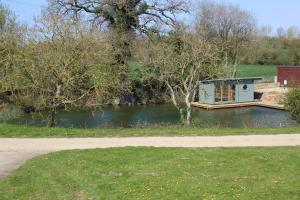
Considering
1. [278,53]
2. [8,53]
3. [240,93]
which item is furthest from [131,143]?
[278,53]

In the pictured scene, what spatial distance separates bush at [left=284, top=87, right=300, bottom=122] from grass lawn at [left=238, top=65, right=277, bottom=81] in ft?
129

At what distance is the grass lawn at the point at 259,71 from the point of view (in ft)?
220

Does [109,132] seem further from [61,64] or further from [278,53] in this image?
[278,53]

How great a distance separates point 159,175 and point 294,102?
1294cm

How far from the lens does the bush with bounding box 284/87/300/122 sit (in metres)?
22.3

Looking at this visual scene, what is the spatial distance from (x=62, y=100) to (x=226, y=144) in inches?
334

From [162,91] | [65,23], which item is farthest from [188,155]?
[162,91]

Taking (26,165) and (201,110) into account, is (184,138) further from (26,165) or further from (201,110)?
(201,110)

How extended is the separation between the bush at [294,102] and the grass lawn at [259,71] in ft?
129

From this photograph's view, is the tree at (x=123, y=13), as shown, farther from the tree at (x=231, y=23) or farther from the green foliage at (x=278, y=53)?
the green foliage at (x=278, y=53)

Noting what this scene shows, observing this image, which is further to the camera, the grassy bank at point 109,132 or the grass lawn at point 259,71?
the grass lawn at point 259,71

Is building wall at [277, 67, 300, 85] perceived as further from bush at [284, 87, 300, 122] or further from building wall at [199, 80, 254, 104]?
bush at [284, 87, 300, 122]

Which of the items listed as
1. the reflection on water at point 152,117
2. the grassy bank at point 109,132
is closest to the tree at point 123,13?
the reflection on water at point 152,117

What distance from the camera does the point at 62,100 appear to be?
21188mm
